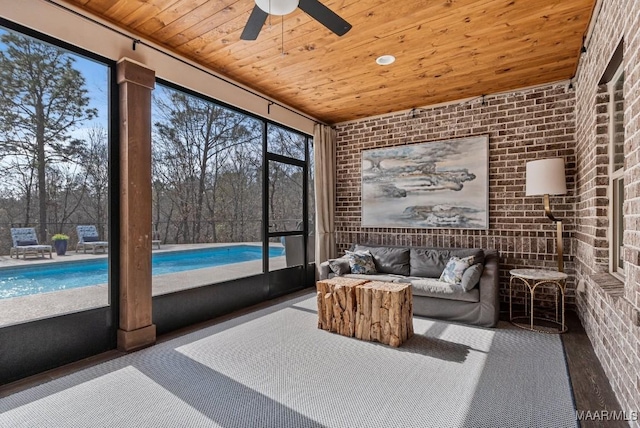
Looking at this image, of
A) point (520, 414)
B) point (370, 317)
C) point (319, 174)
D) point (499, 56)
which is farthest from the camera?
point (319, 174)

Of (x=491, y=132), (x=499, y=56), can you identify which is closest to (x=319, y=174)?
(x=491, y=132)

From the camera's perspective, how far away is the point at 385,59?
347 centimetres

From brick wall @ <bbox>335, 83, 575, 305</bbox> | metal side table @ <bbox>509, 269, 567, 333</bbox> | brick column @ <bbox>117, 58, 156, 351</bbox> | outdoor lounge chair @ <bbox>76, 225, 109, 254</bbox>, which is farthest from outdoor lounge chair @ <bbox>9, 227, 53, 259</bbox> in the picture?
metal side table @ <bbox>509, 269, 567, 333</bbox>

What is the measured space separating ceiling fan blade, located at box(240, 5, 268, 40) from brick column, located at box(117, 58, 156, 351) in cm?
123

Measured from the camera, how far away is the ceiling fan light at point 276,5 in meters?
2.13

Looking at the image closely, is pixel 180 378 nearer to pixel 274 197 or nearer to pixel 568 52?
pixel 274 197

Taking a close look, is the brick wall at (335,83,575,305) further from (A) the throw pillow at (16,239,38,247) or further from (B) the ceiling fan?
(A) the throw pillow at (16,239,38,247)

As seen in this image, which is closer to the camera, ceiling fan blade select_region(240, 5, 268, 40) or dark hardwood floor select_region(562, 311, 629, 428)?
dark hardwood floor select_region(562, 311, 629, 428)

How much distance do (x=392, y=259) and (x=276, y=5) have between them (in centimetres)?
337

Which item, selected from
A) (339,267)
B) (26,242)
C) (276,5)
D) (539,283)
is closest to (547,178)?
(539,283)

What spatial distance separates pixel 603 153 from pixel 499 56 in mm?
1347

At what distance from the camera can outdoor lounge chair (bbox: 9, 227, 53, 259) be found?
8.27ft

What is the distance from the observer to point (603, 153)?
9.11ft

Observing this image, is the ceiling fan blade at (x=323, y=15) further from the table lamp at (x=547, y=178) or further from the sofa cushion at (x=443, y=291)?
the sofa cushion at (x=443, y=291)
